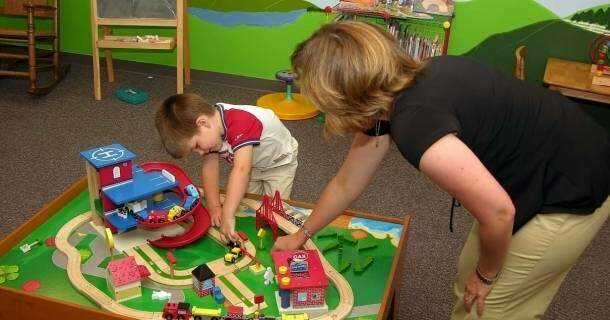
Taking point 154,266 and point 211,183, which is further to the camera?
point 211,183

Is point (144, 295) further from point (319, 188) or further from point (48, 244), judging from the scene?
point (319, 188)

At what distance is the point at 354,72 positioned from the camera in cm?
95

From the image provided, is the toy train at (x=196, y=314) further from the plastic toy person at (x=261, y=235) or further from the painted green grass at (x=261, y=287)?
the plastic toy person at (x=261, y=235)

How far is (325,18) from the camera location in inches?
137

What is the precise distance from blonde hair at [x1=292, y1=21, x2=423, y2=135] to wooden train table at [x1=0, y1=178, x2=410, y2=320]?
55cm

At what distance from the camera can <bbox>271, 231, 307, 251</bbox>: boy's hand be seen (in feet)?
4.84

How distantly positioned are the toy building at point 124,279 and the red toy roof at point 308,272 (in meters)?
0.33

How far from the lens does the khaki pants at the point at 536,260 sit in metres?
1.13

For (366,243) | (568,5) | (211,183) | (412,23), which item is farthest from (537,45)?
(211,183)

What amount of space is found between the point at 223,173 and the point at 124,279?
139cm

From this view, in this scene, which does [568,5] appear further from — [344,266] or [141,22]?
[141,22]

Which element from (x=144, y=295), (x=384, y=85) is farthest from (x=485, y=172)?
(x=144, y=295)

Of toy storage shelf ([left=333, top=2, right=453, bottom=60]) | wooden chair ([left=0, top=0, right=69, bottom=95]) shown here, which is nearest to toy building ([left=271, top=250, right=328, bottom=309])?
toy storage shelf ([left=333, top=2, right=453, bottom=60])

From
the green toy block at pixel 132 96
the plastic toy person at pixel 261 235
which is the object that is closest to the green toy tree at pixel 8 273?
the plastic toy person at pixel 261 235
